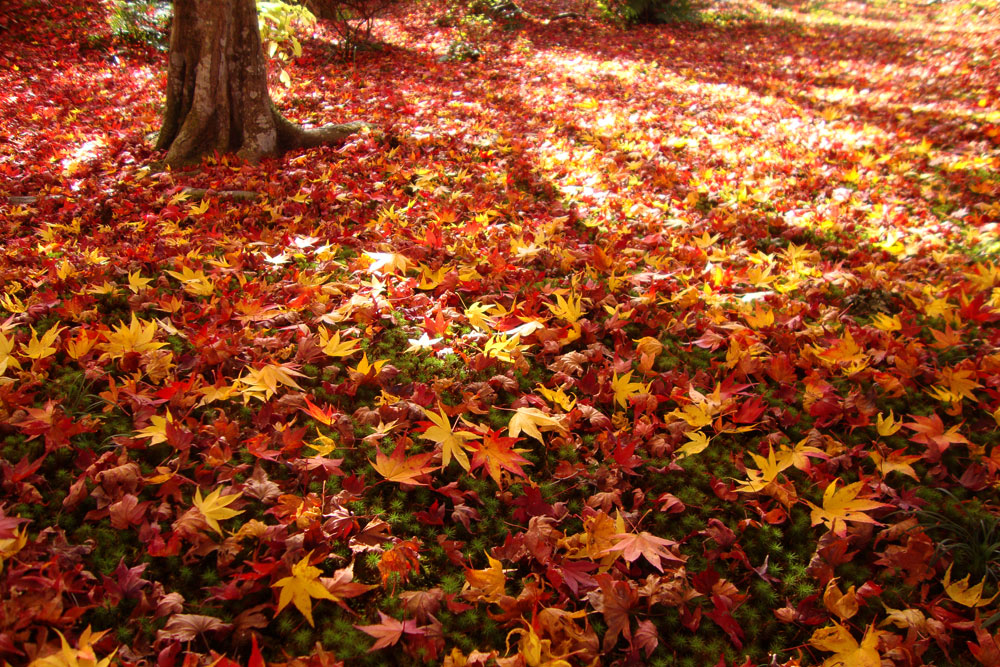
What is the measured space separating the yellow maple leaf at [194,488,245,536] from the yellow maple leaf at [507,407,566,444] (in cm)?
99

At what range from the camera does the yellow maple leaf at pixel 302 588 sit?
5.24ft

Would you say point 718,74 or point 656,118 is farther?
point 718,74

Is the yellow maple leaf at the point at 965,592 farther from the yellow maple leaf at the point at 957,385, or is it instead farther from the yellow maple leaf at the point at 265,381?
the yellow maple leaf at the point at 265,381

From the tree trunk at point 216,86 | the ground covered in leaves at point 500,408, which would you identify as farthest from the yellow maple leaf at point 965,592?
the tree trunk at point 216,86

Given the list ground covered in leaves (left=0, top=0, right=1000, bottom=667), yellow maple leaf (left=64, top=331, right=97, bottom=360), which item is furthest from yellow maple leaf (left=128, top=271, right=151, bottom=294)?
yellow maple leaf (left=64, top=331, right=97, bottom=360)

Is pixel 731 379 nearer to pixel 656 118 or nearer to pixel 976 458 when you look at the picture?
pixel 976 458

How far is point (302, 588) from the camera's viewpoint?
5.37 feet

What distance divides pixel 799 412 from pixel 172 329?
3002 mm

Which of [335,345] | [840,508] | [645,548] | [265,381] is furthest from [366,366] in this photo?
[840,508]

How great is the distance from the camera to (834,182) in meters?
4.72

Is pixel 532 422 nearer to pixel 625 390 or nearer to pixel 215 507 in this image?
pixel 625 390

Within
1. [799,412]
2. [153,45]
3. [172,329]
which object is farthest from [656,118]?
[153,45]

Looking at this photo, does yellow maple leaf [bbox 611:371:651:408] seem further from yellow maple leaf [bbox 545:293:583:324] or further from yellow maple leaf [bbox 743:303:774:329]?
yellow maple leaf [bbox 743:303:774:329]

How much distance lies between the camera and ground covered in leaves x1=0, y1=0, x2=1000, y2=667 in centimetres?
168
